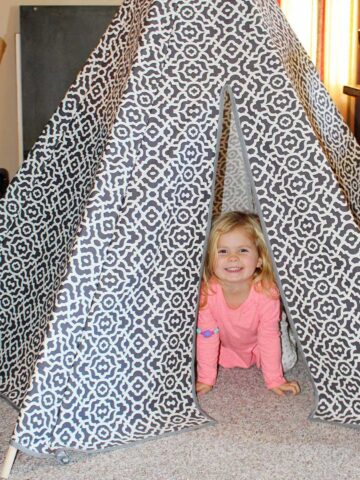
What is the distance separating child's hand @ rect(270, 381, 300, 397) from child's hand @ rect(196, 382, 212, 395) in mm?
202

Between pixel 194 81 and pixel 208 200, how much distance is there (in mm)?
325

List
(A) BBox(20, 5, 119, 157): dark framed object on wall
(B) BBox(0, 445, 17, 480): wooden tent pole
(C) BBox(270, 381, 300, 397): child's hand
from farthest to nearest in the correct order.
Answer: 1. (A) BBox(20, 5, 119, 157): dark framed object on wall
2. (C) BBox(270, 381, 300, 397): child's hand
3. (B) BBox(0, 445, 17, 480): wooden tent pole

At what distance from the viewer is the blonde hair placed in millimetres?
2338

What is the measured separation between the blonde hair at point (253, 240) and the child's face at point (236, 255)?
1cm

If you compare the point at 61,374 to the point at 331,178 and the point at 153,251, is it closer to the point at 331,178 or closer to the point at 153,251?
the point at 153,251

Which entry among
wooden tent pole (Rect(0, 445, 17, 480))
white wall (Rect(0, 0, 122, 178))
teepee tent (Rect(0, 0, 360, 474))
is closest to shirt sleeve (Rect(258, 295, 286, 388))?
teepee tent (Rect(0, 0, 360, 474))

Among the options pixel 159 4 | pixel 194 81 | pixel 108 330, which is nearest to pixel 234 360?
pixel 108 330

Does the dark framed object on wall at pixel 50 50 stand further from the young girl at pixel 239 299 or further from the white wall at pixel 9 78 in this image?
the young girl at pixel 239 299

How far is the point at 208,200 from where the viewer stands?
204cm

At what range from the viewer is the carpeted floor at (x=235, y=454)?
1.83 meters

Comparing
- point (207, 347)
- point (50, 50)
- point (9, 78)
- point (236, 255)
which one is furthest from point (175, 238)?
point (9, 78)

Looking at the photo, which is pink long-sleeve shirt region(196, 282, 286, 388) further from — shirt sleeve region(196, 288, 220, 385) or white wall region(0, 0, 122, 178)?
white wall region(0, 0, 122, 178)

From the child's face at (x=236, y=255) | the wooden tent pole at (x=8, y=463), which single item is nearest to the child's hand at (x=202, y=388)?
the child's face at (x=236, y=255)

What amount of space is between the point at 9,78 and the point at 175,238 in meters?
2.88
